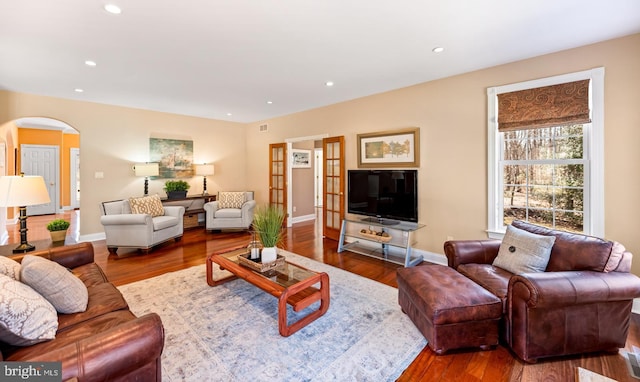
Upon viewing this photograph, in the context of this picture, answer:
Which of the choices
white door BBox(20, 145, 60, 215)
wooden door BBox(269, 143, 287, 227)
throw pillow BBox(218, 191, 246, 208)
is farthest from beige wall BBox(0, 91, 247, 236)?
white door BBox(20, 145, 60, 215)

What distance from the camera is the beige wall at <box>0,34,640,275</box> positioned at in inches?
104

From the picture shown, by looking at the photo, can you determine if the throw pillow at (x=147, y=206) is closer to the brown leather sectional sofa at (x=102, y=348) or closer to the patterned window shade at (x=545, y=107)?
the brown leather sectional sofa at (x=102, y=348)

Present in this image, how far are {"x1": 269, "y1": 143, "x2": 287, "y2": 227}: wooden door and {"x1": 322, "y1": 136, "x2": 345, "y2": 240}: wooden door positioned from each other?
4.40 feet

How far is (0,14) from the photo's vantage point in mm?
2242

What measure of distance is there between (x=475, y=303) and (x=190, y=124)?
6462 mm

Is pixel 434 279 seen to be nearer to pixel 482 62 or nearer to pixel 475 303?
pixel 475 303

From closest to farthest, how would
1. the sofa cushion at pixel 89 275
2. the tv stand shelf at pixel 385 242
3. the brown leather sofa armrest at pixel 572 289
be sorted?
1. the brown leather sofa armrest at pixel 572 289
2. the sofa cushion at pixel 89 275
3. the tv stand shelf at pixel 385 242

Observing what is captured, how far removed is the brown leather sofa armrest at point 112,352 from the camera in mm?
1105

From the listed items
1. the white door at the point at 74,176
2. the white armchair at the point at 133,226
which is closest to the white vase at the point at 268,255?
the white armchair at the point at 133,226

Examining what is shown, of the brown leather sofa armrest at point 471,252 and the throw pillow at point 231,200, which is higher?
the throw pillow at point 231,200

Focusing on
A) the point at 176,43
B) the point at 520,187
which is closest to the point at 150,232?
the point at 176,43

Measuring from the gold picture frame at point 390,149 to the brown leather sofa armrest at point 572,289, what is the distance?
2390mm

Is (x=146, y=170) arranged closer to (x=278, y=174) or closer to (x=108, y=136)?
(x=108, y=136)

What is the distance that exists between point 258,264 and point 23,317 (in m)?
1.55
